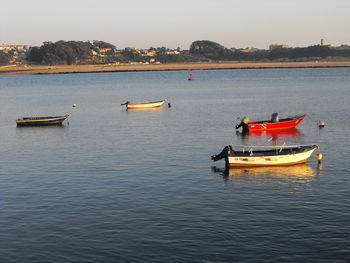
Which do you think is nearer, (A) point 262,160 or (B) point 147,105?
(A) point 262,160

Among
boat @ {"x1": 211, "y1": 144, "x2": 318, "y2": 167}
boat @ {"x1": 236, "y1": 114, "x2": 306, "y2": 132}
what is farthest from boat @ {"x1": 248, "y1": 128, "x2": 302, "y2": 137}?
boat @ {"x1": 211, "y1": 144, "x2": 318, "y2": 167}

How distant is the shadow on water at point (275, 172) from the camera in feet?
132

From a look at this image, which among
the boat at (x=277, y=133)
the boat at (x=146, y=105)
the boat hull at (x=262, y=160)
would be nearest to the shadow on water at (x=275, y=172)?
the boat hull at (x=262, y=160)

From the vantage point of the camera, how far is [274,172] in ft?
137

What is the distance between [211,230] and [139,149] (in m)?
26.2

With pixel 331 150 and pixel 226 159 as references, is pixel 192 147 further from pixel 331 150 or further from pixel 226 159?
pixel 331 150

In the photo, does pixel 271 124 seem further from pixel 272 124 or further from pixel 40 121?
pixel 40 121

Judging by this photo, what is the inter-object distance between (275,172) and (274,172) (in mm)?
84

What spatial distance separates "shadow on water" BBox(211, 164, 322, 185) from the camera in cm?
4012

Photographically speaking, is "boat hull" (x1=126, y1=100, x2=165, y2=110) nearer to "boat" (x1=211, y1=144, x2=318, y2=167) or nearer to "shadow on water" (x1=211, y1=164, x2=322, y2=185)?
"boat" (x1=211, y1=144, x2=318, y2=167)

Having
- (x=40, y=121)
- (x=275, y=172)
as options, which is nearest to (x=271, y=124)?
(x=275, y=172)

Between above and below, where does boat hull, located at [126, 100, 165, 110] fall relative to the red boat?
below

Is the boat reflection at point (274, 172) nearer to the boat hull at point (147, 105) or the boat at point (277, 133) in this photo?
the boat at point (277, 133)

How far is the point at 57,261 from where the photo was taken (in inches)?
954
